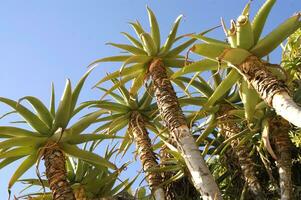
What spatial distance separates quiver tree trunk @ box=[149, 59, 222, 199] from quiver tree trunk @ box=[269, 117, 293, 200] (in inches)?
70.7

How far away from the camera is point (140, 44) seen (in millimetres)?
10508

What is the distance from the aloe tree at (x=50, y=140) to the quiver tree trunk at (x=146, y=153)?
1.24m

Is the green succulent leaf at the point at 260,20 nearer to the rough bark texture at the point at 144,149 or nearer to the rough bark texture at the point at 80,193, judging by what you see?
the rough bark texture at the point at 144,149

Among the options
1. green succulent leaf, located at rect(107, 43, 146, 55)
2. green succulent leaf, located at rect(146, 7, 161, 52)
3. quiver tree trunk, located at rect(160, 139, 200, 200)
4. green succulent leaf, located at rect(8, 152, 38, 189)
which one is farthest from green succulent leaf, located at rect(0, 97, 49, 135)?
quiver tree trunk, located at rect(160, 139, 200, 200)

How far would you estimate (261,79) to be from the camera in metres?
7.39

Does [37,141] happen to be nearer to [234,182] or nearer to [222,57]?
[222,57]

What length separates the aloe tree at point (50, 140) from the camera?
8633 mm

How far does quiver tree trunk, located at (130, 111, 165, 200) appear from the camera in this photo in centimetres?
984

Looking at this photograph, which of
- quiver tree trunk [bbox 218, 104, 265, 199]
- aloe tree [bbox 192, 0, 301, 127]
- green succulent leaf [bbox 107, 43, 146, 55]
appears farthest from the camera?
green succulent leaf [bbox 107, 43, 146, 55]

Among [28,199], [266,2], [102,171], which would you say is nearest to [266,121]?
[266,2]

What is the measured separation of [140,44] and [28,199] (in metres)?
4.01

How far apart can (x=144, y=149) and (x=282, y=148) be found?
2915 mm

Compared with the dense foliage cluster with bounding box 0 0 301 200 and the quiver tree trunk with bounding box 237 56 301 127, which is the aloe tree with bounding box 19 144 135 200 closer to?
the dense foliage cluster with bounding box 0 0 301 200

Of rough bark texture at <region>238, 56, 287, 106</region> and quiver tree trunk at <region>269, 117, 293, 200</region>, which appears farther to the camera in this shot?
quiver tree trunk at <region>269, 117, 293, 200</region>
